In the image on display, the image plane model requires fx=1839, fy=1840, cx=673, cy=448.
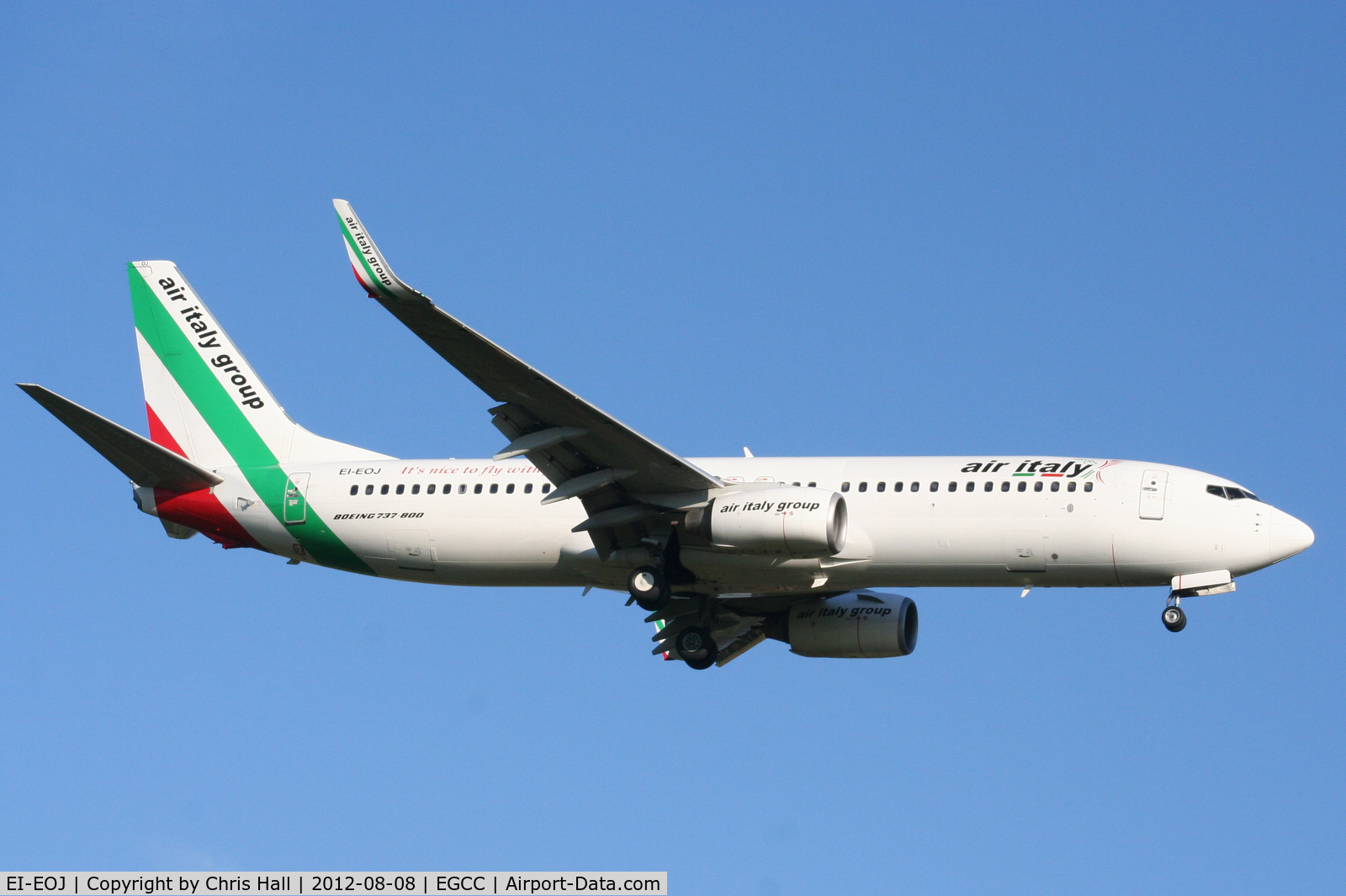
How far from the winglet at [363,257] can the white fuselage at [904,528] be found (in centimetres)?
983

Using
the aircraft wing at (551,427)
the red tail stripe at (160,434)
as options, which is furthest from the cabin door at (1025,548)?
the red tail stripe at (160,434)

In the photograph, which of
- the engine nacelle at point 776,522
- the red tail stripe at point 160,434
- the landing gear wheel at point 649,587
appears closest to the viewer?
the engine nacelle at point 776,522

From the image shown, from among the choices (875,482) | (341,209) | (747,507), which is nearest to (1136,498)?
(875,482)

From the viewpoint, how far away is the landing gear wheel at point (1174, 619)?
122 ft

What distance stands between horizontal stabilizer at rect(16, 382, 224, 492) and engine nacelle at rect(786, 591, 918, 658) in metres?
13.8

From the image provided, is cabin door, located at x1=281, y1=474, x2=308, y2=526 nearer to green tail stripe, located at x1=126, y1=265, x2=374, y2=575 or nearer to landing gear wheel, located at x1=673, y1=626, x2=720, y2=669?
green tail stripe, located at x1=126, y1=265, x2=374, y2=575

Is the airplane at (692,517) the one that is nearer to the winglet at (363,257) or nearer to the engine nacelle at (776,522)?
the engine nacelle at (776,522)

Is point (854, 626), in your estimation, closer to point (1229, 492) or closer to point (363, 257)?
point (1229, 492)

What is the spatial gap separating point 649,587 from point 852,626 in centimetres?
566

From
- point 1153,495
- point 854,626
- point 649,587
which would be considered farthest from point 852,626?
point 1153,495

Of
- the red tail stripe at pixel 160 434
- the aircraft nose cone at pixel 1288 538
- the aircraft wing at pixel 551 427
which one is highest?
the red tail stripe at pixel 160 434

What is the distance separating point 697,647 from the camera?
42.1m

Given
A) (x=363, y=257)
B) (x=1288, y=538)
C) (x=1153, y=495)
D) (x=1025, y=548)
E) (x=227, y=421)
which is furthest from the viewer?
(x=227, y=421)

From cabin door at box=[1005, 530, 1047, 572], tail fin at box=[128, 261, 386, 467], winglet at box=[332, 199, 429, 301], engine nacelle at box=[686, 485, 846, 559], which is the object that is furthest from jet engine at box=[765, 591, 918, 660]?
winglet at box=[332, 199, 429, 301]
